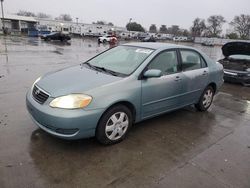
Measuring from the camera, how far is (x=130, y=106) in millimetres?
3707

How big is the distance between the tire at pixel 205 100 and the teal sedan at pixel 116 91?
0.78 feet

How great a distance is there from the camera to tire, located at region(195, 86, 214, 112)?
530 cm

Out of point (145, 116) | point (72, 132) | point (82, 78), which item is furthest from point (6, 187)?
point (145, 116)

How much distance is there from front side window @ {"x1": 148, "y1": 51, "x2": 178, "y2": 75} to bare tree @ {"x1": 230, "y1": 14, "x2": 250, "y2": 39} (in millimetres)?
82611

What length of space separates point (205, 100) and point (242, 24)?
283 ft

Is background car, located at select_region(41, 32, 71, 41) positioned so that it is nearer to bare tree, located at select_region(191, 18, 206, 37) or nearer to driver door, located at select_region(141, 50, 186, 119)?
driver door, located at select_region(141, 50, 186, 119)

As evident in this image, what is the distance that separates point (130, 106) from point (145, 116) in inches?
17.8

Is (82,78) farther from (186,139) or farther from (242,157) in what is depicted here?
(242,157)

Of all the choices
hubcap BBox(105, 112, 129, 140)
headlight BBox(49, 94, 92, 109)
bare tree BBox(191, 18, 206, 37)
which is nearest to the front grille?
headlight BBox(49, 94, 92, 109)

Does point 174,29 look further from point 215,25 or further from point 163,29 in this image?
point 215,25

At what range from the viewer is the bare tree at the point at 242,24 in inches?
3019

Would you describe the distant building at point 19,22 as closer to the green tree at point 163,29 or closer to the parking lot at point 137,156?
the green tree at point 163,29

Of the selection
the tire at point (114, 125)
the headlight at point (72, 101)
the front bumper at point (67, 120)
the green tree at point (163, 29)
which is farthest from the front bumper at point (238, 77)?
the green tree at point (163, 29)

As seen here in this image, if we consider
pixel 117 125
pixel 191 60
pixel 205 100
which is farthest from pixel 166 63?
pixel 205 100
